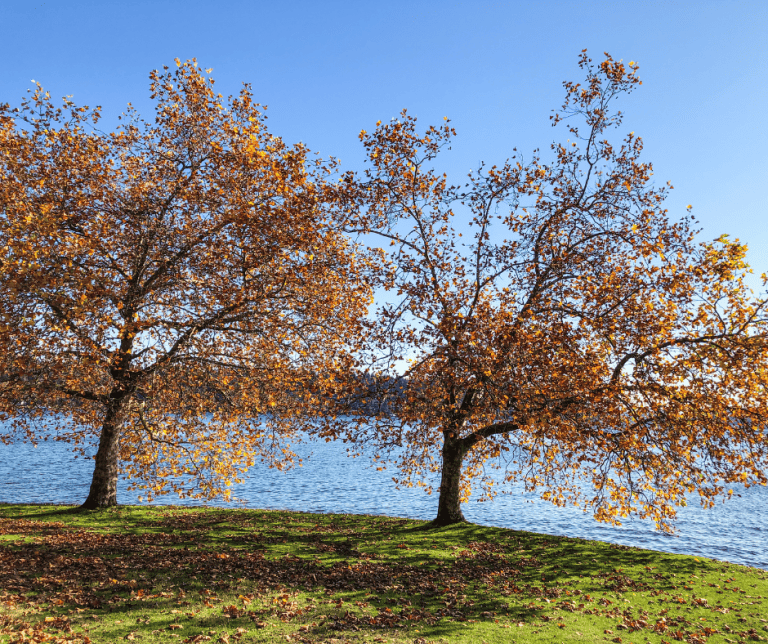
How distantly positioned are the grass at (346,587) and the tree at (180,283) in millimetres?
3973

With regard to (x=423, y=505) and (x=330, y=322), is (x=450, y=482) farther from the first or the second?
(x=423, y=505)

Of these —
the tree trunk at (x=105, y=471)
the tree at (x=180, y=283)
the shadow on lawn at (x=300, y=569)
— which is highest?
the tree at (x=180, y=283)

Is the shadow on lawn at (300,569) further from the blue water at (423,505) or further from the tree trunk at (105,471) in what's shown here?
the blue water at (423,505)

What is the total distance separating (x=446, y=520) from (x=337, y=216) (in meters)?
12.3

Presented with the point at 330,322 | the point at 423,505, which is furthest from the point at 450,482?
the point at 423,505

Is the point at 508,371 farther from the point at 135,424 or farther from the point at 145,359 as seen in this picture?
the point at 135,424

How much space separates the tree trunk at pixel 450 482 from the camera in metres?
20.0

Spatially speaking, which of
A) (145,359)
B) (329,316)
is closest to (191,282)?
(145,359)

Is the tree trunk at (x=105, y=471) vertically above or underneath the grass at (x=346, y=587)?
above

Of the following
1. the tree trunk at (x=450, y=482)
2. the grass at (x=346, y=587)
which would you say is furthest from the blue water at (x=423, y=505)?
the grass at (x=346, y=587)

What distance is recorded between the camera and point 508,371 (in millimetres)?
14703

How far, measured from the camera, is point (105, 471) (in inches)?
832

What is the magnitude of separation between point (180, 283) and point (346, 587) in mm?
11670

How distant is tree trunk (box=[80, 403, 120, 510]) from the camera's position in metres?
20.7
